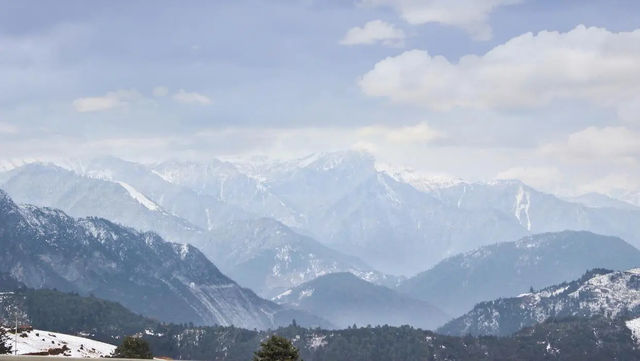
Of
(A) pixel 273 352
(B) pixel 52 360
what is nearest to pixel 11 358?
(B) pixel 52 360

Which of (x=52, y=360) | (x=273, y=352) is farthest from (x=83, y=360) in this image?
(x=273, y=352)

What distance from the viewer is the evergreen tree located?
16775 centimetres

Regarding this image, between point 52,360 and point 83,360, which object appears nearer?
point 52,360

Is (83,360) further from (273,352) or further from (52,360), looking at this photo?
(273,352)

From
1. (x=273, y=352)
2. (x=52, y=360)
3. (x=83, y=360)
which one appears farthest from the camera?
(x=273, y=352)

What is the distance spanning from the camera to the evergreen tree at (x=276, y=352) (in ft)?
550

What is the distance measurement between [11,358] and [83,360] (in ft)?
29.5

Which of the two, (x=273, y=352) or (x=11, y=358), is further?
(x=273, y=352)

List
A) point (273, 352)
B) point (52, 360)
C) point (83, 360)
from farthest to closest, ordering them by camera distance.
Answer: point (273, 352) → point (83, 360) → point (52, 360)

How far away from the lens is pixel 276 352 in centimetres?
16862

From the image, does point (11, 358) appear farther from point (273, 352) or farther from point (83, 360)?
point (273, 352)

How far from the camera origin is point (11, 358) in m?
101

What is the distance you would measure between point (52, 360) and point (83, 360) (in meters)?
7.01

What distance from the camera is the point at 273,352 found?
168500mm
